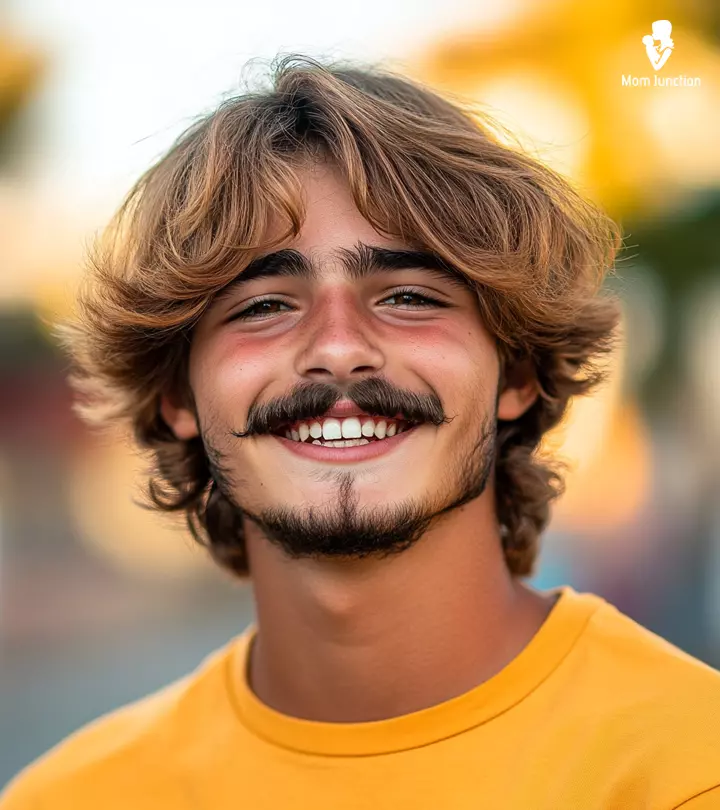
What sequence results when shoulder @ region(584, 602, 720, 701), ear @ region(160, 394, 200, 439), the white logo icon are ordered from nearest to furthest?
1. shoulder @ region(584, 602, 720, 701)
2. ear @ region(160, 394, 200, 439)
3. the white logo icon

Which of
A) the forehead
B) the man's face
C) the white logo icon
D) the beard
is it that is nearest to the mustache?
the man's face

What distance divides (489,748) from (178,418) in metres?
1.40

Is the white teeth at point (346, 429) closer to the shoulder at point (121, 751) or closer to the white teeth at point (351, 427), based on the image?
the white teeth at point (351, 427)

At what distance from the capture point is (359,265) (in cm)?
281

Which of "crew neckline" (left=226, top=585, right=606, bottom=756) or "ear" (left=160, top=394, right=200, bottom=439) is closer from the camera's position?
"crew neckline" (left=226, top=585, right=606, bottom=756)

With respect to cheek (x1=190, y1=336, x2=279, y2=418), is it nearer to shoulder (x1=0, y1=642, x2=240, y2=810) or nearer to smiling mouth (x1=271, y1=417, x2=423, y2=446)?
smiling mouth (x1=271, y1=417, x2=423, y2=446)

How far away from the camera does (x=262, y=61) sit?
337cm

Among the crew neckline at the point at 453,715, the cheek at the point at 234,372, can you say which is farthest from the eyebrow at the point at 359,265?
the crew neckline at the point at 453,715

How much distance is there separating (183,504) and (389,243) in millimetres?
1282

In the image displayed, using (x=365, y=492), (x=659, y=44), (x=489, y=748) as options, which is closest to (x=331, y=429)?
(x=365, y=492)

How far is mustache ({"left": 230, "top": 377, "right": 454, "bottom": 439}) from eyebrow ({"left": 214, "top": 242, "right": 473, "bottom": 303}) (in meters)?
0.28

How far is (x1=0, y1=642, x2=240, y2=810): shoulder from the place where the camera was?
306 centimetres

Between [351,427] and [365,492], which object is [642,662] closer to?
[365,492]

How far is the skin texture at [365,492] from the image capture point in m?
2.76
